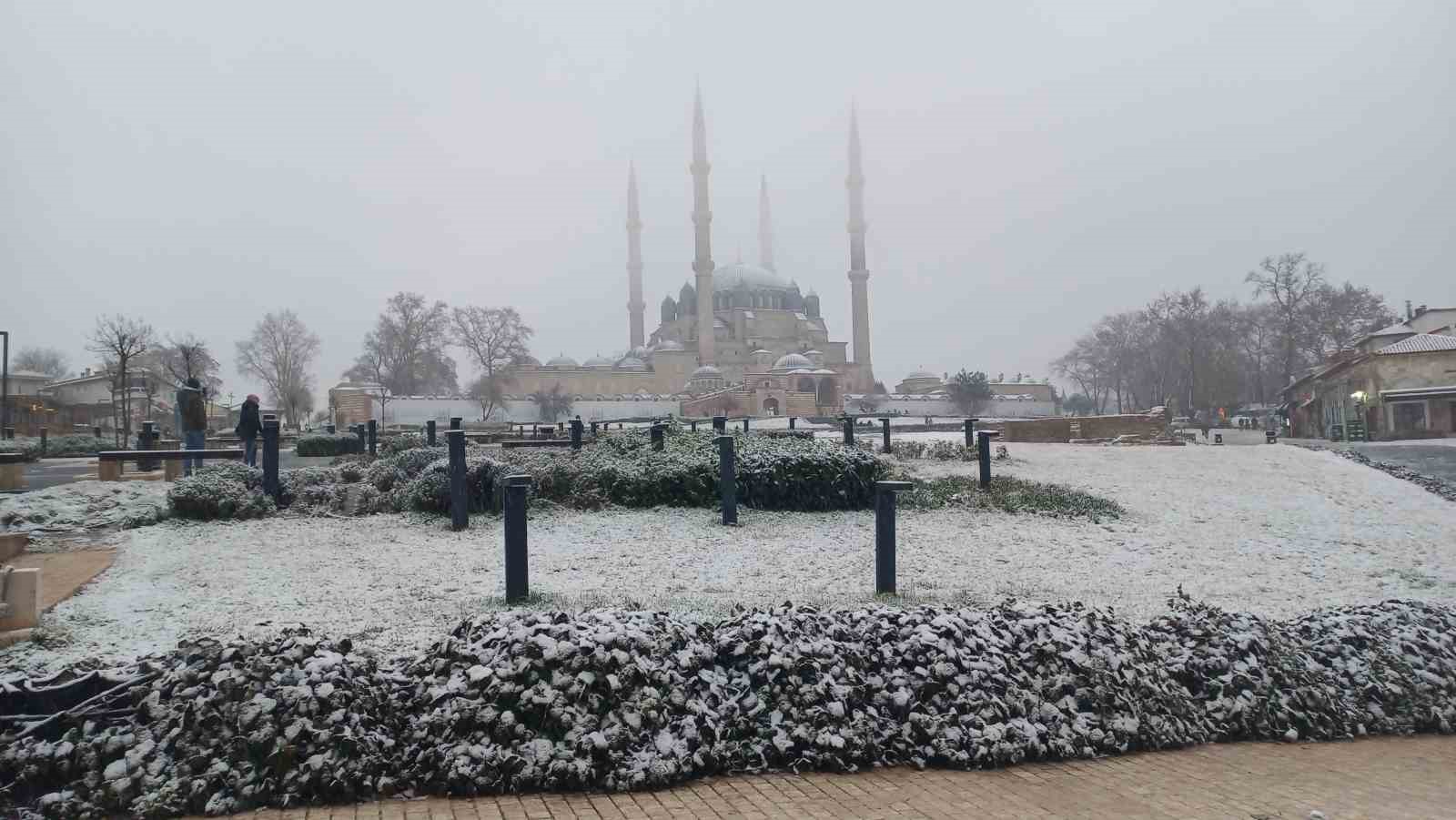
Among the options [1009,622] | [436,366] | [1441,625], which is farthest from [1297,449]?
[436,366]

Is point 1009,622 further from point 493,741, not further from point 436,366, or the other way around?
point 436,366

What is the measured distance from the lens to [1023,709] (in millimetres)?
3809

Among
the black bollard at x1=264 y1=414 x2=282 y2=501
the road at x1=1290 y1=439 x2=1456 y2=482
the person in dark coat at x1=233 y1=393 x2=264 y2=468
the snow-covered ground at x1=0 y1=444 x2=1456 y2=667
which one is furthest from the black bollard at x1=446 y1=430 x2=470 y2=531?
the road at x1=1290 y1=439 x2=1456 y2=482

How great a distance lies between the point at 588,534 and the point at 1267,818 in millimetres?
6132

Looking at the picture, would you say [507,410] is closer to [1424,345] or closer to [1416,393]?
[1416,393]

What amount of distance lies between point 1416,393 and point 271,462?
3937cm

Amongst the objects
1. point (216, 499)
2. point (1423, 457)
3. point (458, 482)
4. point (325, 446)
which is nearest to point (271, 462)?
point (216, 499)

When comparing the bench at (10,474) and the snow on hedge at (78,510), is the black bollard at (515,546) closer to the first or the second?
the snow on hedge at (78,510)

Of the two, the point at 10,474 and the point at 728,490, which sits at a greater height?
A: the point at 10,474

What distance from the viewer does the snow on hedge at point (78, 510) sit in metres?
8.37

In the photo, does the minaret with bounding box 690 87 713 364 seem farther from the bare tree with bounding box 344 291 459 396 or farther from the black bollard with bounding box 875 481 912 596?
the black bollard with bounding box 875 481 912 596

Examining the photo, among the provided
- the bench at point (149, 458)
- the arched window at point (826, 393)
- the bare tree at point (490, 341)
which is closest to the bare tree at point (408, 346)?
the bare tree at point (490, 341)

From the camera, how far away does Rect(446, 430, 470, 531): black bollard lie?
8.75 m

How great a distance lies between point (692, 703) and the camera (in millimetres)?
3590
